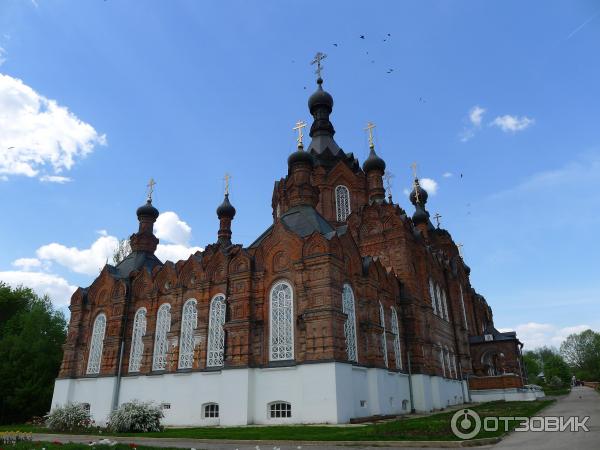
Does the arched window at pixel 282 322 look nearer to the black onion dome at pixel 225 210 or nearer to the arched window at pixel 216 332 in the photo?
the arched window at pixel 216 332

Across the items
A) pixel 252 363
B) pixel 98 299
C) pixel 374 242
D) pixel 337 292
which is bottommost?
pixel 252 363

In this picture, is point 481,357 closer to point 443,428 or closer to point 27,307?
point 443,428

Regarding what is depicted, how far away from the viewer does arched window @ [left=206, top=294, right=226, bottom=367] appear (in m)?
17.9

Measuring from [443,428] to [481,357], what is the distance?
77.6ft

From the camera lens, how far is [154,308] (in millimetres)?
21250

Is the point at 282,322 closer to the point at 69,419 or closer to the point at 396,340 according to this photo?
the point at 396,340

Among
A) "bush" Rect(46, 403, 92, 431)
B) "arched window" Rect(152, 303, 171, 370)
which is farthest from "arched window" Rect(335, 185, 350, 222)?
"bush" Rect(46, 403, 92, 431)

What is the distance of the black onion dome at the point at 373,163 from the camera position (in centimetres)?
2759

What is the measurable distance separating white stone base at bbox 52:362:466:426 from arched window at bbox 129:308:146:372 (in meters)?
0.75

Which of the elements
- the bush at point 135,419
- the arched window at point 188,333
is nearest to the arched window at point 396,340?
the arched window at point 188,333

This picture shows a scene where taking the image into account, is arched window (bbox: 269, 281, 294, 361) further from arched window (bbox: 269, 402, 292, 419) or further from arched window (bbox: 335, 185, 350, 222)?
arched window (bbox: 335, 185, 350, 222)

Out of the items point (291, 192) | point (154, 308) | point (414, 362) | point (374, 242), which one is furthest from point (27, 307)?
point (414, 362)

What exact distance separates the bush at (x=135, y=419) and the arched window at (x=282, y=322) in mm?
4350

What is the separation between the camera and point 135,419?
13.8 m
